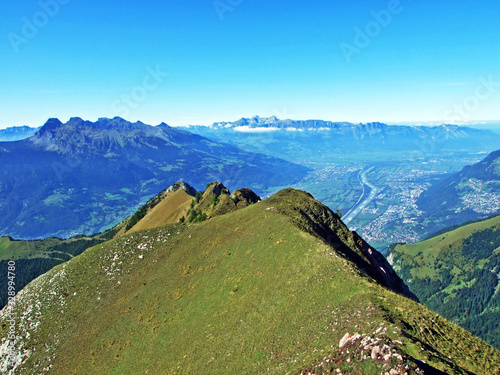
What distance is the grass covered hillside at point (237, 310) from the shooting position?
28.7 m

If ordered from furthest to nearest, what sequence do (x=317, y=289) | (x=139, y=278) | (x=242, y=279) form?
(x=139, y=278), (x=242, y=279), (x=317, y=289)

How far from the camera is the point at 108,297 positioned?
2498 inches

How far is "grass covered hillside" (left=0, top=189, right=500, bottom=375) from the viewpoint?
94.2 ft

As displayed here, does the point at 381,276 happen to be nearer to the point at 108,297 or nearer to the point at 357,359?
the point at 357,359

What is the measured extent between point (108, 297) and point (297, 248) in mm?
41875

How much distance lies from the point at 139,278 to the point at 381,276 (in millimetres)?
54286

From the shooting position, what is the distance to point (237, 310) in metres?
44.9

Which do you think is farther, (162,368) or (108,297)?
(108,297)

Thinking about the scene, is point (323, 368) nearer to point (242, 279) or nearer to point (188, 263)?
point (242, 279)

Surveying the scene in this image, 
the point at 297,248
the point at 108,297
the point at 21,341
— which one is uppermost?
the point at 297,248

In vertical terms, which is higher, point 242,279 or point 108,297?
point 242,279

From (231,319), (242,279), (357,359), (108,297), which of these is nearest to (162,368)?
(231,319)

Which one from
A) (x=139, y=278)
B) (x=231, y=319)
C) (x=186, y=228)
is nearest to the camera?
(x=231, y=319)

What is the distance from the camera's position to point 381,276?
224 ft
